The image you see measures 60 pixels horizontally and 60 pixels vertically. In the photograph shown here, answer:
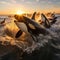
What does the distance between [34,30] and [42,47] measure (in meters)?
3.05

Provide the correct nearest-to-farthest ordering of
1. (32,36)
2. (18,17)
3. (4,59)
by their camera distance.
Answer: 1. (4,59)
2. (32,36)
3. (18,17)

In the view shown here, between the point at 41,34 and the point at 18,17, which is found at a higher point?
the point at 18,17

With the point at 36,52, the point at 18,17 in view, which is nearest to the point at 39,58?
the point at 36,52

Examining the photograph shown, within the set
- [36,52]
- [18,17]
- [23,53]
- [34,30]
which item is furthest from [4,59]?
[18,17]

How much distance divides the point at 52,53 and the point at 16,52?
212 cm

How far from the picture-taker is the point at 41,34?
14.3 m

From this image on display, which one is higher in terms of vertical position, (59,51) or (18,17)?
(18,17)

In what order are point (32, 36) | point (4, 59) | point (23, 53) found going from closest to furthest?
point (4, 59) → point (23, 53) → point (32, 36)

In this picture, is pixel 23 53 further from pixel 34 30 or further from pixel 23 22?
pixel 23 22

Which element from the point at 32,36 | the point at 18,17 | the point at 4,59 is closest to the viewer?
the point at 4,59

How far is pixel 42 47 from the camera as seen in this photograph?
11.2 m

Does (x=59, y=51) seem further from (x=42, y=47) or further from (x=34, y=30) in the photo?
(x=34, y=30)

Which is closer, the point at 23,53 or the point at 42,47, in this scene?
the point at 23,53

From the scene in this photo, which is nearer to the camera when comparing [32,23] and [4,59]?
[4,59]
